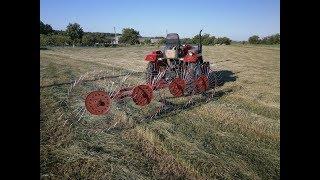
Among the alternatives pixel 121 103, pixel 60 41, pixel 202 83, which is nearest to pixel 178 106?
pixel 202 83

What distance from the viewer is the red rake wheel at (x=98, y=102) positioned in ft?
19.3

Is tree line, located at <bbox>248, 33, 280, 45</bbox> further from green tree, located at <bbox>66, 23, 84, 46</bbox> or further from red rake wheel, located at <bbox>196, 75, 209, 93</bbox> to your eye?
red rake wheel, located at <bbox>196, 75, 209, 93</bbox>

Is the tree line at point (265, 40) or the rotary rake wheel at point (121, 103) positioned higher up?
the tree line at point (265, 40)

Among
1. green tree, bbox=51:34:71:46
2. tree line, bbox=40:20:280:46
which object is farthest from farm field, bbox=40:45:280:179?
green tree, bbox=51:34:71:46

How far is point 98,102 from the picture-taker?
593cm

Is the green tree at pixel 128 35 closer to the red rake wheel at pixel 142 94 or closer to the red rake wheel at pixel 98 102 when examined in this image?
the red rake wheel at pixel 142 94

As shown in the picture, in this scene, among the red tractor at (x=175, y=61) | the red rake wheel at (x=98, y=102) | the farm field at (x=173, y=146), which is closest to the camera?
the farm field at (x=173, y=146)

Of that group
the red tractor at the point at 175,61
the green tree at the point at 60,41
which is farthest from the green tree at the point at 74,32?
the red tractor at the point at 175,61

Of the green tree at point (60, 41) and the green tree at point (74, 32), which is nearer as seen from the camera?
the green tree at point (60, 41)


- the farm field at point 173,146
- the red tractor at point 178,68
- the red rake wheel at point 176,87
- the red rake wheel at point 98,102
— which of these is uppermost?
the red tractor at point 178,68

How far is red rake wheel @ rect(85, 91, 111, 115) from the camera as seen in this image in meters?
5.88

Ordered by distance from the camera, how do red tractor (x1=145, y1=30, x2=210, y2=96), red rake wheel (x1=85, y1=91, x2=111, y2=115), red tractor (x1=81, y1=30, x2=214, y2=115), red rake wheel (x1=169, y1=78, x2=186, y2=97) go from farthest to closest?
1. red tractor (x1=145, y1=30, x2=210, y2=96)
2. red tractor (x1=81, y1=30, x2=214, y2=115)
3. red rake wheel (x1=169, y1=78, x2=186, y2=97)
4. red rake wheel (x1=85, y1=91, x2=111, y2=115)

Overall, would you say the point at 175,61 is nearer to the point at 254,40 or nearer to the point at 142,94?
the point at 142,94
